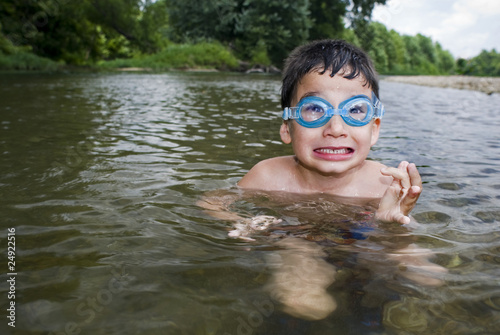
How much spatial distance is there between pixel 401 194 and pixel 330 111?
787mm

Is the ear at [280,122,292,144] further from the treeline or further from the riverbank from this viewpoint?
the treeline

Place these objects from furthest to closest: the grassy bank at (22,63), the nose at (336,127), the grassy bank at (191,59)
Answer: the grassy bank at (191,59) → the grassy bank at (22,63) → the nose at (336,127)

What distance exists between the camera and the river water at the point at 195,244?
167 cm

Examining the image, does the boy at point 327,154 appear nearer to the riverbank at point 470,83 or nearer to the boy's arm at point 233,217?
the boy's arm at point 233,217

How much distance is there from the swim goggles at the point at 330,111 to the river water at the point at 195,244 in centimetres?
67

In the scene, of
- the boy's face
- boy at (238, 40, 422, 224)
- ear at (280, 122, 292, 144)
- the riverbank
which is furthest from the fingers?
the riverbank

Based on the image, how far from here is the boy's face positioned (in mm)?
3025

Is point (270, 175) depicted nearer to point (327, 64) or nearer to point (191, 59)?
point (327, 64)

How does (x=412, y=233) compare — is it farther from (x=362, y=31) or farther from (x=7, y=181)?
(x=362, y=31)

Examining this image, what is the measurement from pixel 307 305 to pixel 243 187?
1.95m

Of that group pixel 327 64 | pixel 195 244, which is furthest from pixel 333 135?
pixel 195 244

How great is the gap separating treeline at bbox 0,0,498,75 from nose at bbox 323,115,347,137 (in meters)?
24.8

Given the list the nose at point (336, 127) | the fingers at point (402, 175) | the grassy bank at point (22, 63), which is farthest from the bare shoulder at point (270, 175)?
the grassy bank at point (22, 63)

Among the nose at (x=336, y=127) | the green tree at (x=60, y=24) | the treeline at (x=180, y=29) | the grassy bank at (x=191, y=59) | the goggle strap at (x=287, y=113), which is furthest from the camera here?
the grassy bank at (x=191, y=59)
